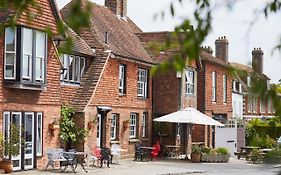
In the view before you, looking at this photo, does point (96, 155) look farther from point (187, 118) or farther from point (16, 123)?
point (187, 118)

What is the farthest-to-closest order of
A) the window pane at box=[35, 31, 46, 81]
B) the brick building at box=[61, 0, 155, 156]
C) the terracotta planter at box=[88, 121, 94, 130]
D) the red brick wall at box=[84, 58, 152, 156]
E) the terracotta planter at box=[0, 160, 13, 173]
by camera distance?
1. the brick building at box=[61, 0, 155, 156]
2. the red brick wall at box=[84, 58, 152, 156]
3. the terracotta planter at box=[88, 121, 94, 130]
4. the window pane at box=[35, 31, 46, 81]
5. the terracotta planter at box=[0, 160, 13, 173]

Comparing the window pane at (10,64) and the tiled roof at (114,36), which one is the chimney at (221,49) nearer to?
the tiled roof at (114,36)

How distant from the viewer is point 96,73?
106 ft

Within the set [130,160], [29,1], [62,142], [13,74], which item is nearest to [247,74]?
[29,1]

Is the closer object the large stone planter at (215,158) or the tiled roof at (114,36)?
the tiled roof at (114,36)

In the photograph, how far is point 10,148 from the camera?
2377 cm

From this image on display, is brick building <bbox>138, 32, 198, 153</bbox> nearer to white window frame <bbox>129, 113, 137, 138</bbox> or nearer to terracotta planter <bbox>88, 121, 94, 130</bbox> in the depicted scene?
Result: white window frame <bbox>129, 113, 137, 138</bbox>

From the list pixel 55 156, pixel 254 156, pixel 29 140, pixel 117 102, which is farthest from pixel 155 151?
pixel 29 140

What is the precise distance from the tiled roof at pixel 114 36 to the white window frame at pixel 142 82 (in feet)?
2.52

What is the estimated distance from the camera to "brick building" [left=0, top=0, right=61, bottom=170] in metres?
24.4

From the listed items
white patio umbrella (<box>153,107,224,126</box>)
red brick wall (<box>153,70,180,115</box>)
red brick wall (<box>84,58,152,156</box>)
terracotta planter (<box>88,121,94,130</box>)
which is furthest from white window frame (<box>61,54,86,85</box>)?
red brick wall (<box>153,70,180,115</box>)

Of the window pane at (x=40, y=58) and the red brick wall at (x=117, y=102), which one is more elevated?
the window pane at (x=40, y=58)

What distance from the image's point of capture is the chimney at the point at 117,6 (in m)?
42.5

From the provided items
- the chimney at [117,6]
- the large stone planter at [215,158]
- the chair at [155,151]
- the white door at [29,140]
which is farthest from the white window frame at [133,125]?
the white door at [29,140]
